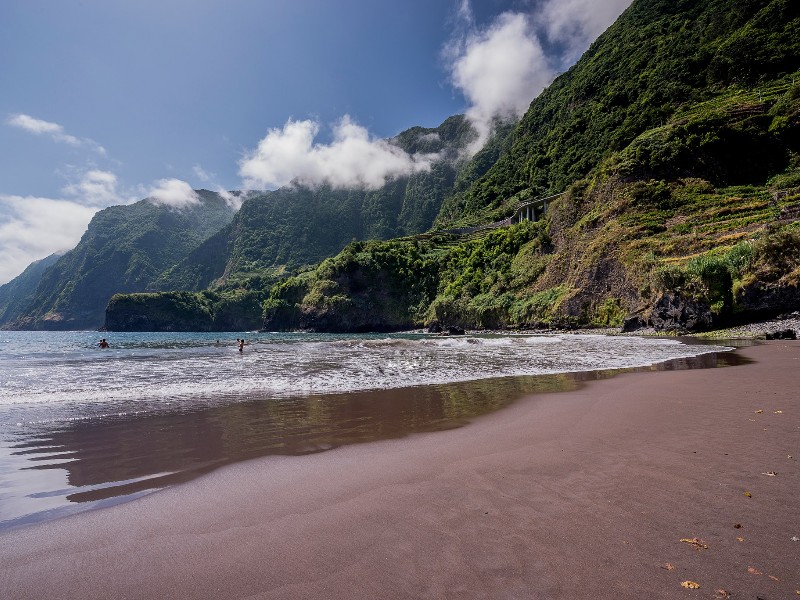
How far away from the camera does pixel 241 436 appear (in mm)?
7441

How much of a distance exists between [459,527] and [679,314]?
4044 cm

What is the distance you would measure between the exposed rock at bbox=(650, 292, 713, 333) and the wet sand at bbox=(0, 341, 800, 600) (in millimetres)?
33810

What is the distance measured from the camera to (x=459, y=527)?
380cm

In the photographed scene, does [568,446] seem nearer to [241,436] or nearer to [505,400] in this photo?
[505,400]

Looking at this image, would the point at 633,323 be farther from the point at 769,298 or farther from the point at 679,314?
the point at 769,298

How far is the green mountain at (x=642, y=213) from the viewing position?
37.2 meters

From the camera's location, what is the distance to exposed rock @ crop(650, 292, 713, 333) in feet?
113

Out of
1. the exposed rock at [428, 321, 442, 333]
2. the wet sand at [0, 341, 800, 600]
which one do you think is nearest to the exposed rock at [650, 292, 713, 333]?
the wet sand at [0, 341, 800, 600]

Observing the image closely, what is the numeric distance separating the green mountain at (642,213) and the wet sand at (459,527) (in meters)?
35.1

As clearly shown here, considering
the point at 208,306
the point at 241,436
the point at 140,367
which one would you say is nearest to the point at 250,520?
the point at 241,436

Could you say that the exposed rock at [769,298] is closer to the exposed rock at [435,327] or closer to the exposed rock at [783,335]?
the exposed rock at [783,335]

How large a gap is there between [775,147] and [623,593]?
74890mm

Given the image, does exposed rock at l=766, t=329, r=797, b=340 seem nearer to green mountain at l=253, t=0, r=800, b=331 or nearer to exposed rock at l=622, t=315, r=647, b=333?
green mountain at l=253, t=0, r=800, b=331

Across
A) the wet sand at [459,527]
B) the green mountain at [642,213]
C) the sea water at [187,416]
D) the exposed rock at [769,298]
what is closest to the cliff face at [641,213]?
the exposed rock at [769,298]
